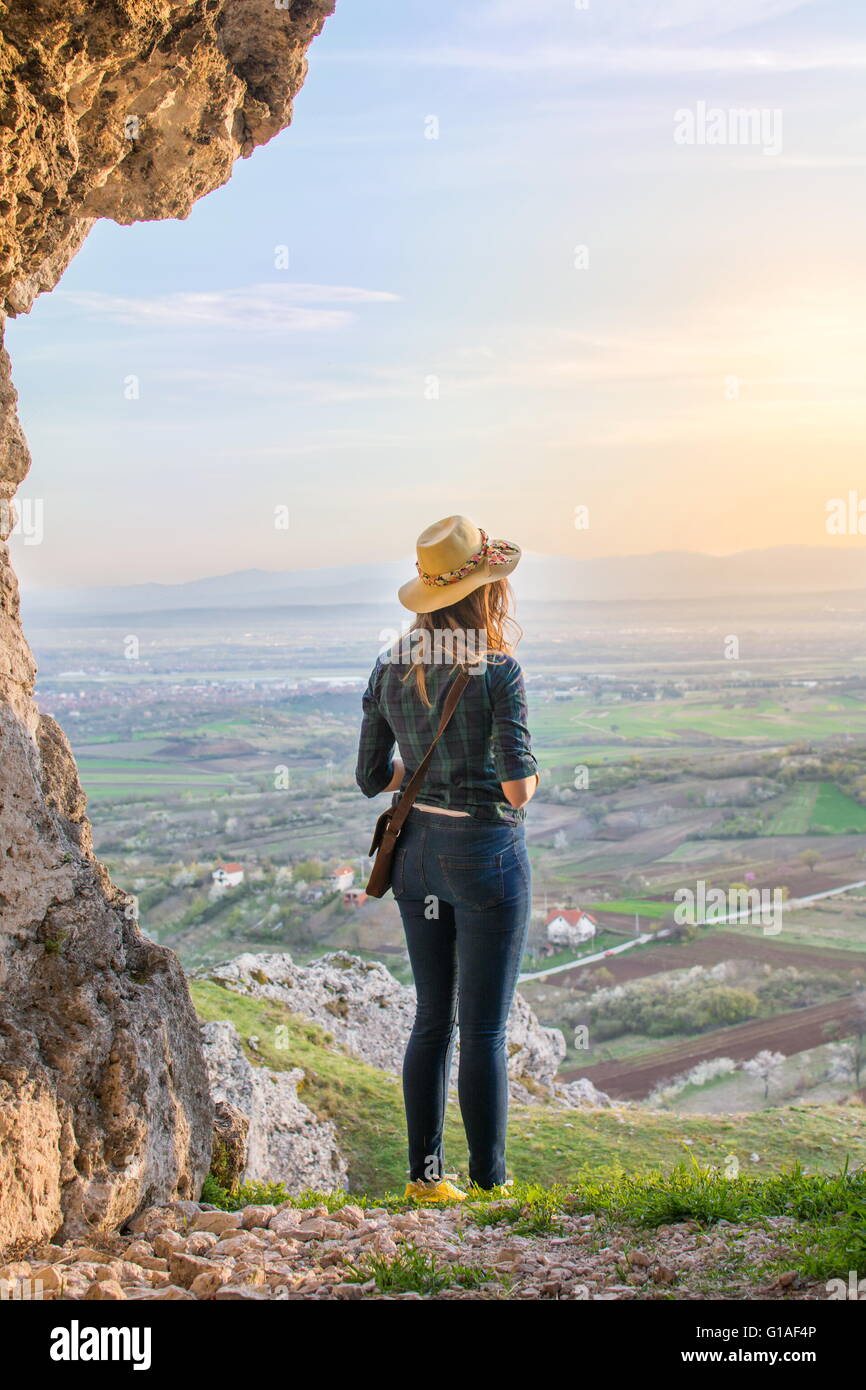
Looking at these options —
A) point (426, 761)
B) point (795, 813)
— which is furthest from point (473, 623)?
point (795, 813)

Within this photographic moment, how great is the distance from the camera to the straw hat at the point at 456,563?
4.45m

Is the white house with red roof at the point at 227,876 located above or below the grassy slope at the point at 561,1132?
below

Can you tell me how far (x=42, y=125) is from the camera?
12.5 feet

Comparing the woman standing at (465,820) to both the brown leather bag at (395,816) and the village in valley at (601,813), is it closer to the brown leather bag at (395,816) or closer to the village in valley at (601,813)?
the brown leather bag at (395,816)

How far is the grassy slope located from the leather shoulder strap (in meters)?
2.91

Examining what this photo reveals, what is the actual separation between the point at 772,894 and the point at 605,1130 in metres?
13.0

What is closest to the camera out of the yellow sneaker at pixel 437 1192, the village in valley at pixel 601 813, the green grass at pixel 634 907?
the yellow sneaker at pixel 437 1192

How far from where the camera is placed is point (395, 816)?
4.56 meters

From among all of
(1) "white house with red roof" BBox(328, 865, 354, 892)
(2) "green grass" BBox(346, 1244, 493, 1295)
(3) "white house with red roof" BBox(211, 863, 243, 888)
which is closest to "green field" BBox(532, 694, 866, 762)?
(3) "white house with red roof" BBox(211, 863, 243, 888)

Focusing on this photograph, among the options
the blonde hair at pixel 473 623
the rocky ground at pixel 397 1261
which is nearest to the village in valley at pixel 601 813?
the blonde hair at pixel 473 623

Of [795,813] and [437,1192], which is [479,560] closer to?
[437,1192]

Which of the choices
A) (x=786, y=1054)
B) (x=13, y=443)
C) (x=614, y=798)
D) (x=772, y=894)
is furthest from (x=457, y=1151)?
(x=614, y=798)

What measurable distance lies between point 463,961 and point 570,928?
1269 cm

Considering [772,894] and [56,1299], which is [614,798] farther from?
[56,1299]
